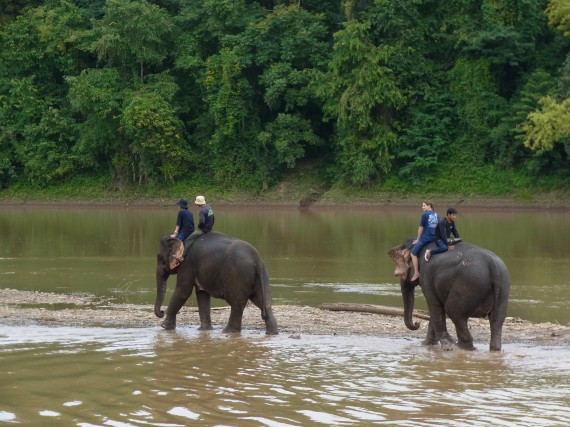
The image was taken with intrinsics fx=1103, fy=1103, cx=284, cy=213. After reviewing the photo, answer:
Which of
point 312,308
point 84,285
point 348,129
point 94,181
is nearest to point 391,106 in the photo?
point 348,129

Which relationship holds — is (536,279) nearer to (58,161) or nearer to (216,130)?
(216,130)

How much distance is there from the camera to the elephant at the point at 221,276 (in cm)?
1455

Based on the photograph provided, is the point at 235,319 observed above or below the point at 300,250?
above

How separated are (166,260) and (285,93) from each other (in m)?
35.5

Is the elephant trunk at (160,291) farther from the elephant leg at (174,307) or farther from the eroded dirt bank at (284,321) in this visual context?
the elephant leg at (174,307)

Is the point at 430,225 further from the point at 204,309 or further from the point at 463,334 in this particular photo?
the point at 204,309

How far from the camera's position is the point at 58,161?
54094 mm

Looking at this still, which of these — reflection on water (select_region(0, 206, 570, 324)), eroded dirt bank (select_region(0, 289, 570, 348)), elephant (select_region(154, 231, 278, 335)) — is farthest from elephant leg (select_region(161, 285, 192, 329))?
reflection on water (select_region(0, 206, 570, 324))

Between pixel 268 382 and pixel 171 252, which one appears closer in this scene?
pixel 268 382

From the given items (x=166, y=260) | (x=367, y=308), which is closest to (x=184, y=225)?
(x=166, y=260)

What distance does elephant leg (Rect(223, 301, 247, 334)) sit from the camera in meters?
14.7

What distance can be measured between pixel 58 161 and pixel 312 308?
38.5m

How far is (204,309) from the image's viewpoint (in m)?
15.1

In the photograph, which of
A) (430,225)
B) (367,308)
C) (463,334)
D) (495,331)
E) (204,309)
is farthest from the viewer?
(367,308)
